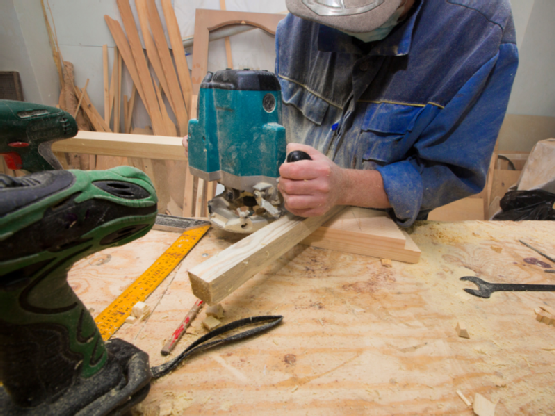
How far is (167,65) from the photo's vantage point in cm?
262

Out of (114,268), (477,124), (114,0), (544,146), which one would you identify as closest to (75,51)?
(114,0)

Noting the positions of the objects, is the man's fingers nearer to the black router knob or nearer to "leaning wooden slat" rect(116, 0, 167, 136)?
the black router knob

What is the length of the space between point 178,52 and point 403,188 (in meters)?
2.40

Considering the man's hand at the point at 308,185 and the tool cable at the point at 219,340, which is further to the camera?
the man's hand at the point at 308,185

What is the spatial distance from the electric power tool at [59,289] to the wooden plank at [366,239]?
2.30ft

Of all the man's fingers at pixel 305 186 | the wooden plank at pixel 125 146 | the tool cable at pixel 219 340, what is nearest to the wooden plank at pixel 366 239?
the man's fingers at pixel 305 186

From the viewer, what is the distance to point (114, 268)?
0.93 meters

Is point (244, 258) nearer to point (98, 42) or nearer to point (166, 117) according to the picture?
point (166, 117)

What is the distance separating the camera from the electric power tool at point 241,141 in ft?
2.95

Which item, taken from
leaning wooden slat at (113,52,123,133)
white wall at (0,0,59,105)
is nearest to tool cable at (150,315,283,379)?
leaning wooden slat at (113,52,123,133)

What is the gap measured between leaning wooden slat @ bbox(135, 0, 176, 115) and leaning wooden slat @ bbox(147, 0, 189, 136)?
4 centimetres

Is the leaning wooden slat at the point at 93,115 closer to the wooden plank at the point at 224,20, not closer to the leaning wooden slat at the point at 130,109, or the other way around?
the leaning wooden slat at the point at 130,109

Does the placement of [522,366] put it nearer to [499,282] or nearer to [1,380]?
[499,282]

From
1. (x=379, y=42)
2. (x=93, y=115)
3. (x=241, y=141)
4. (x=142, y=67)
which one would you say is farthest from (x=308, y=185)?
(x=93, y=115)
